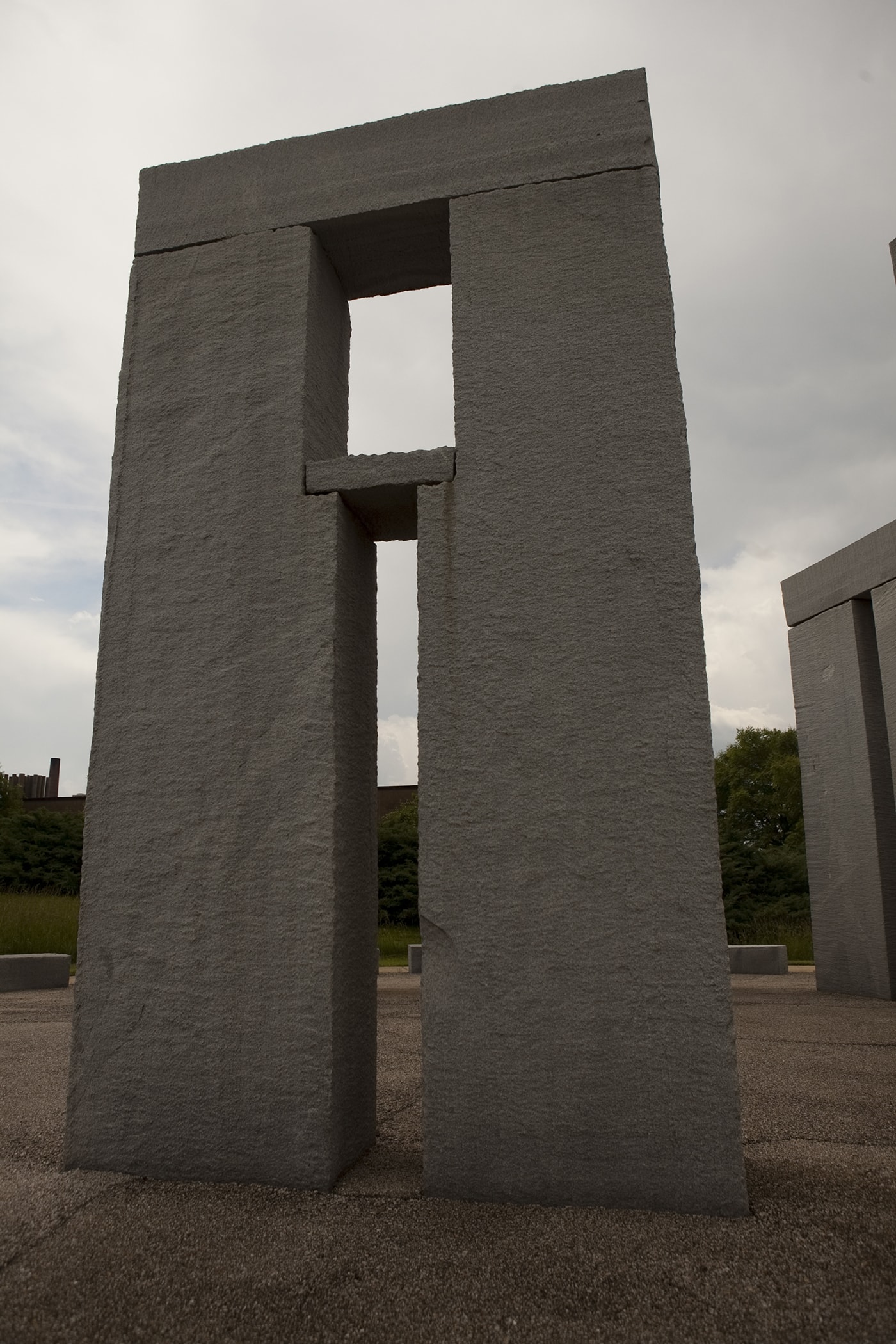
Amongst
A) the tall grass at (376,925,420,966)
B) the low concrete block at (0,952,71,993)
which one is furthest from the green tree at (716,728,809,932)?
the low concrete block at (0,952,71,993)

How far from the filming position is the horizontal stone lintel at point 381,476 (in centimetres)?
324

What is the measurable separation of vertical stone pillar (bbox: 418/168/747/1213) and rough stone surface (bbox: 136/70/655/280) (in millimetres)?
249

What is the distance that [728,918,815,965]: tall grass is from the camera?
13484 millimetres

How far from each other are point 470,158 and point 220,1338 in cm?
401

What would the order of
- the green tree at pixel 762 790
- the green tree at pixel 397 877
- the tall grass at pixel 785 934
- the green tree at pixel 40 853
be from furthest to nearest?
the green tree at pixel 762 790 < the green tree at pixel 40 853 < the green tree at pixel 397 877 < the tall grass at pixel 785 934

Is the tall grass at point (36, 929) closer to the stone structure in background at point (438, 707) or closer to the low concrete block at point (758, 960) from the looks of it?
the low concrete block at point (758, 960)

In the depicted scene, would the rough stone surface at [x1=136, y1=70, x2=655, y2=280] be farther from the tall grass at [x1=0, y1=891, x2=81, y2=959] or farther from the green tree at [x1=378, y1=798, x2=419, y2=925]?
the green tree at [x1=378, y1=798, x2=419, y2=925]

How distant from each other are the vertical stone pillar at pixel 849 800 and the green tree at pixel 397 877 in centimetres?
1027

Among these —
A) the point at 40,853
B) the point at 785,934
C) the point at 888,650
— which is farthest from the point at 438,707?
the point at 40,853

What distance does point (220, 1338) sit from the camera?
197 centimetres

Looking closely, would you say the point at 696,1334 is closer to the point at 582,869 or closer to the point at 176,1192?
the point at 582,869

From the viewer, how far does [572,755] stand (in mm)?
2918

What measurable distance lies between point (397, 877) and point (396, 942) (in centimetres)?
353

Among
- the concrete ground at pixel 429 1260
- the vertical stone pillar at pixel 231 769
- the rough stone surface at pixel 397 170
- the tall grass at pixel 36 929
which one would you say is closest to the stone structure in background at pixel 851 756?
the concrete ground at pixel 429 1260
